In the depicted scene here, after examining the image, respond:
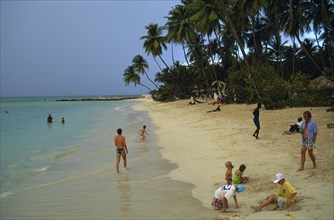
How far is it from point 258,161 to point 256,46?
31.7 meters

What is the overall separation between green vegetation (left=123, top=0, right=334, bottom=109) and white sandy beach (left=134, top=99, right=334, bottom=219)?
4.03m

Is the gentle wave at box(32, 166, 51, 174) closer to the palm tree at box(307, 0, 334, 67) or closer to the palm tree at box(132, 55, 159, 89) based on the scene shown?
the palm tree at box(307, 0, 334, 67)

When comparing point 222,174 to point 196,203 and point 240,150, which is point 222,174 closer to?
point 196,203

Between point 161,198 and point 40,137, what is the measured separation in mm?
17705

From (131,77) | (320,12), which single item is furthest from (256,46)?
(131,77)

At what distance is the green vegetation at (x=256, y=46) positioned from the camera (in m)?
25.0

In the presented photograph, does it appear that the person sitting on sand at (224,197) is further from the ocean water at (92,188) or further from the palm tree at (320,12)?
the palm tree at (320,12)

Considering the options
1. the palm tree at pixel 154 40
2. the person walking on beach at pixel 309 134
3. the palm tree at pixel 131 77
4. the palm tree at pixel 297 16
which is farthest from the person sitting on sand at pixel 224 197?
the palm tree at pixel 131 77

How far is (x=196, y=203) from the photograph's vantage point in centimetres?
756

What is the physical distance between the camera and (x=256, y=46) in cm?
3959

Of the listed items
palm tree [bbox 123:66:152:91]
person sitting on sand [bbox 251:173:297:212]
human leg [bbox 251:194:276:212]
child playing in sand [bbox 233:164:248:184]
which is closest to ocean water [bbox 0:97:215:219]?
human leg [bbox 251:194:276:212]

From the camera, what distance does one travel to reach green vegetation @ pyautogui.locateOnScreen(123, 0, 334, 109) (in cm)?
2498

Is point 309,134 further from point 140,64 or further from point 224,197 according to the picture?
point 140,64

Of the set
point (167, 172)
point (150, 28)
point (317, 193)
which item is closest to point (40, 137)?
point (167, 172)
